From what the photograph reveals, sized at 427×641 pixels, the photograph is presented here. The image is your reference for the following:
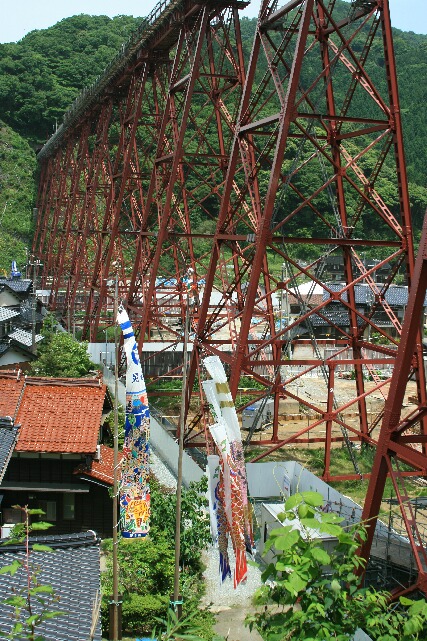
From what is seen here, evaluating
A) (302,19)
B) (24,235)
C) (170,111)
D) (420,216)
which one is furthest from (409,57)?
(302,19)

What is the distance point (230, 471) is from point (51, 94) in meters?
56.6

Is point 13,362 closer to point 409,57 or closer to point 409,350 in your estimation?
point 409,350

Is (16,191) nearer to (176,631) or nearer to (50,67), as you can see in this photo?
(50,67)

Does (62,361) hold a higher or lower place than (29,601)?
lower

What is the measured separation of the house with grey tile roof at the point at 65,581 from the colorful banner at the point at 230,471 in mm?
1471

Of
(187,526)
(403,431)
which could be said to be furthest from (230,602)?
(403,431)

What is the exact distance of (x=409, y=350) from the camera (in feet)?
24.5

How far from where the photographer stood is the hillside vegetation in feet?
174

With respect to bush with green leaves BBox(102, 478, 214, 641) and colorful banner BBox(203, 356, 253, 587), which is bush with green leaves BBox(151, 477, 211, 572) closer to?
bush with green leaves BBox(102, 478, 214, 641)

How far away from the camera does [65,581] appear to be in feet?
20.7

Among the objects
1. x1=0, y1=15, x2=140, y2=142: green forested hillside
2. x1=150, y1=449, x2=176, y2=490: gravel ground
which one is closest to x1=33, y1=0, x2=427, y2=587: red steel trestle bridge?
x1=150, y1=449, x2=176, y2=490: gravel ground

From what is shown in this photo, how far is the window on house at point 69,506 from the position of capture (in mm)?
12906

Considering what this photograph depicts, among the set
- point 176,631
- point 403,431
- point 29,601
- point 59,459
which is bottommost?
point 59,459

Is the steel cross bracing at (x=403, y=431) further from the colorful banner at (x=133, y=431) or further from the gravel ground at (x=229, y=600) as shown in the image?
the colorful banner at (x=133, y=431)
